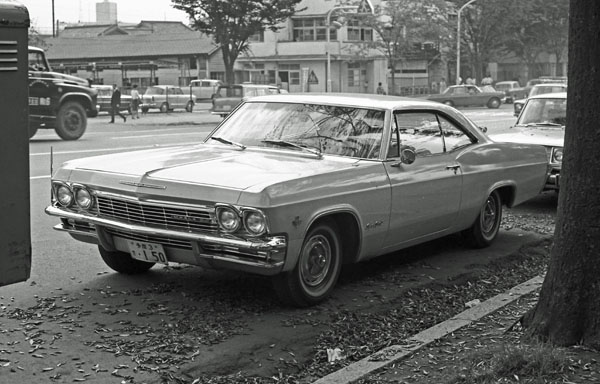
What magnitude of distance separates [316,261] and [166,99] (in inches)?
1553

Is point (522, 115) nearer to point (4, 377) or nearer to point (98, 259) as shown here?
point (98, 259)

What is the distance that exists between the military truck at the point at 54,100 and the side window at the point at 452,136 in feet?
50.3

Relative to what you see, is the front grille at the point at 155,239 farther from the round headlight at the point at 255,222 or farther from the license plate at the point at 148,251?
the round headlight at the point at 255,222

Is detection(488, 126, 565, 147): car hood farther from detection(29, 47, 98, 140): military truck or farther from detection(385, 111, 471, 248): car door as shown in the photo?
detection(29, 47, 98, 140): military truck

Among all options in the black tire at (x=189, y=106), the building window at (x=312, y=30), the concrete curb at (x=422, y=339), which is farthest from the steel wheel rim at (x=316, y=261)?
the building window at (x=312, y=30)

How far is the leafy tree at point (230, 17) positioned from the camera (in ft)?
128

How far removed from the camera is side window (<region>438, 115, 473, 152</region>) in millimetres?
7613

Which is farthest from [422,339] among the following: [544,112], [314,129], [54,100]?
[54,100]

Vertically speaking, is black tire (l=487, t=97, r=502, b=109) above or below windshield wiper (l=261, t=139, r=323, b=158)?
below

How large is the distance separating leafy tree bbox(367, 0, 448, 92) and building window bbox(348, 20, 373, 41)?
6.80 meters

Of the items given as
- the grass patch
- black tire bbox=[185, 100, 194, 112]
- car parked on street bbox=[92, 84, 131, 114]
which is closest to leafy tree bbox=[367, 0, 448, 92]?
black tire bbox=[185, 100, 194, 112]

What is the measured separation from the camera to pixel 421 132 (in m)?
7.33

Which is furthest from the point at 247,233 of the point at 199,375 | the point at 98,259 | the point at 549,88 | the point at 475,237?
the point at 549,88

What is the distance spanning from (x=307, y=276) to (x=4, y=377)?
2188mm
